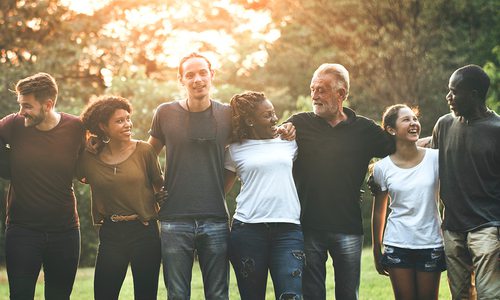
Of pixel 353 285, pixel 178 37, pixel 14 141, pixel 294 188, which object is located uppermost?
pixel 178 37

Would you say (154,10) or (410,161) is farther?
(154,10)

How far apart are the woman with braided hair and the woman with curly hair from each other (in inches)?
24.2

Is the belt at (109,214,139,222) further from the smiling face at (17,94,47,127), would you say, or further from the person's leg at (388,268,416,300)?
the person's leg at (388,268,416,300)

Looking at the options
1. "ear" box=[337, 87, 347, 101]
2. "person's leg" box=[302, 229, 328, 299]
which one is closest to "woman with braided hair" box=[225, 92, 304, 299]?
"person's leg" box=[302, 229, 328, 299]

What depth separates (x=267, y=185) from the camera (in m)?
5.44

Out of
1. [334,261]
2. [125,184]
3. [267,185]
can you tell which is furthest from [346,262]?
[125,184]

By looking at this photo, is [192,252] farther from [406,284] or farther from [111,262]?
[406,284]

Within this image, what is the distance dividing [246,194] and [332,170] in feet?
2.19

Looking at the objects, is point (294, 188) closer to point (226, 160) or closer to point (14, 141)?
point (226, 160)

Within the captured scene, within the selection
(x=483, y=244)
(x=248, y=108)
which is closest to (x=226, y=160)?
(x=248, y=108)

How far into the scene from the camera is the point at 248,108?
565 centimetres

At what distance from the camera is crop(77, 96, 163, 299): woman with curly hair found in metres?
5.53

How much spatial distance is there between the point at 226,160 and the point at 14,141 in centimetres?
154

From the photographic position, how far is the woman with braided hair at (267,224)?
17.7 feet
